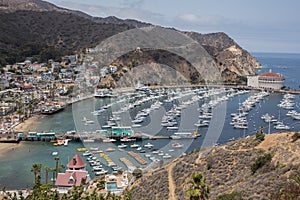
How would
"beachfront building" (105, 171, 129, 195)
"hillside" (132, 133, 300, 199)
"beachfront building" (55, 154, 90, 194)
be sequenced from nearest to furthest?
1. "hillside" (132, 133, 300, 199)
2. "beachfront building" (105, 171, 129, 195)
3. "beachfront building" (55, 154, 90, 194)

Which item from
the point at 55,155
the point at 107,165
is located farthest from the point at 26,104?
the point at 107,165

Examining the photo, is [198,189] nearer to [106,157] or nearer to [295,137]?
[295,137]

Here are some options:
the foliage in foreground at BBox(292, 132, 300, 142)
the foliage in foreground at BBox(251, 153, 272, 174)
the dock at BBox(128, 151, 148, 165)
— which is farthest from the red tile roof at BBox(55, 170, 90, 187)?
the foliage in foreground at BBox(292, 132, 300, 142)

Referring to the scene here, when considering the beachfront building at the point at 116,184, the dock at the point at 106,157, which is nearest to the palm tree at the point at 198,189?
the beachfront building at the point at 116,184

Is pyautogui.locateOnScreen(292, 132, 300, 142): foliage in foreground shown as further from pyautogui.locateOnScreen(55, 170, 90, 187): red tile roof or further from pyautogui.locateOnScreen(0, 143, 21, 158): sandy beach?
pyautogui.locateOnScreen(0, 143, 21, 158): sandy beach

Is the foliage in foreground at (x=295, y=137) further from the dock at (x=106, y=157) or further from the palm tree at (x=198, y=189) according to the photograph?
the dock at (x=106, y=157)

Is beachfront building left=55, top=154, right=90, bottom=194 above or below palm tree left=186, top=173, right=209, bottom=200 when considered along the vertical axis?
below
